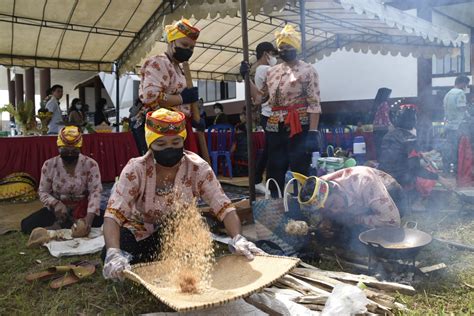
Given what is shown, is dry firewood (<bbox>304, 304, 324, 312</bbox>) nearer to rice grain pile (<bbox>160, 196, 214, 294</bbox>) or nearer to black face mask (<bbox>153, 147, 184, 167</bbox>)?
rice grain pile (<bbox>160, 196, 214, 294</bbox>)

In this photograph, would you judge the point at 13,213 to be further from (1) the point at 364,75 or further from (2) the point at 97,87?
(2) the point at 97,87

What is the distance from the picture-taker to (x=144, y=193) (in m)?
2.44

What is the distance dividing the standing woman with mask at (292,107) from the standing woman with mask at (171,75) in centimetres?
94

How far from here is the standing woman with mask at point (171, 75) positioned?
3.09 metres

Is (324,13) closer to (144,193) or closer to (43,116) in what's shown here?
(43,116)

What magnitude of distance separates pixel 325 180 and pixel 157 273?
140 cm

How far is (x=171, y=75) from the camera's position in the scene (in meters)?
3.21

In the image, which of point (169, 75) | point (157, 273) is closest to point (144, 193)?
point (157, 273)

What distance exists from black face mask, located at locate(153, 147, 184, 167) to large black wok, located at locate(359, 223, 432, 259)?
1.28 metres

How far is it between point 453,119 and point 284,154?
407 centimetres

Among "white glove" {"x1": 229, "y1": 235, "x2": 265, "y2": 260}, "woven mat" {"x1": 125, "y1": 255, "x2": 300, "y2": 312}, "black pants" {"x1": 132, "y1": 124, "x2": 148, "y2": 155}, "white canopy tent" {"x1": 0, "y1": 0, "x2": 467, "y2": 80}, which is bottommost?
"woven mat" {"x1": 125, "y1": 255, "x2": 300, "y2": 312}

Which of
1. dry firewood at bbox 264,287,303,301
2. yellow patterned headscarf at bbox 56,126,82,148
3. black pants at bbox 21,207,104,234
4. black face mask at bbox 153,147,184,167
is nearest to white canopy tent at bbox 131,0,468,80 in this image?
yellow patterned headscarf at bbox 56,126,82,148

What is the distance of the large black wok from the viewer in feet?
7.88

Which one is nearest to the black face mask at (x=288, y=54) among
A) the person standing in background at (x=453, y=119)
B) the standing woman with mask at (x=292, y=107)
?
the standing woman with mask at (x=292, y=107)
